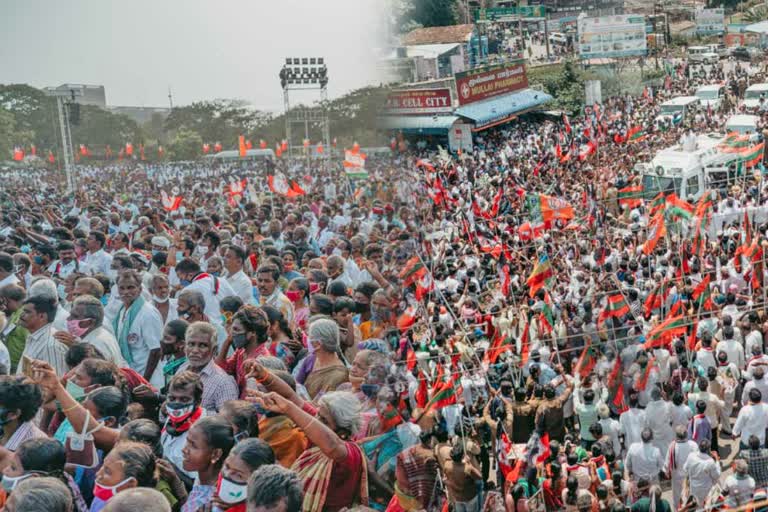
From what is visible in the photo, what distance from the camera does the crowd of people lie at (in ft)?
9.92

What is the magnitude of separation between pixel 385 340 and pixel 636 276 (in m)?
6.09

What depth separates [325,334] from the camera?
405 centimetres

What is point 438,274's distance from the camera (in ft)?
30.0

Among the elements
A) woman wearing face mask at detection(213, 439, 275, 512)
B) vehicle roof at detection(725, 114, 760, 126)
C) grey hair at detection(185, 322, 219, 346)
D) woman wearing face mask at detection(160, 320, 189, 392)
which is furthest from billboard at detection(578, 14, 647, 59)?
woman wearing face mask at detection(213, 439, 275, 512)

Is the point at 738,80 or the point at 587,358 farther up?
the point at 738,80

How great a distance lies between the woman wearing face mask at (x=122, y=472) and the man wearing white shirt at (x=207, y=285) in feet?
7.59

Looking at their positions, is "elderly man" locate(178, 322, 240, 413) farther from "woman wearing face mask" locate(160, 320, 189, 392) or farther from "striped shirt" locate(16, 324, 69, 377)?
"striped shirt" locate(16, 324, 69, 377)

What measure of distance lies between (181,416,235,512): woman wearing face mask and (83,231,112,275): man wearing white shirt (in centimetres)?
452

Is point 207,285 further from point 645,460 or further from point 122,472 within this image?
point 645,460

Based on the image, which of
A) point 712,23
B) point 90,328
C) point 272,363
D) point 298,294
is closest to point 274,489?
point 272,363

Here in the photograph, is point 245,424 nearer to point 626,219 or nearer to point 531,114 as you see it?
point 626,219

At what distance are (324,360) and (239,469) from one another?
1.33m

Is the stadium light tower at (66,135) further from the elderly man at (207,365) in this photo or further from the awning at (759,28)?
the awning at (759,28)

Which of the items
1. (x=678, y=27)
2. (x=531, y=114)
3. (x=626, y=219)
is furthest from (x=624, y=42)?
(x=626, y=219)
